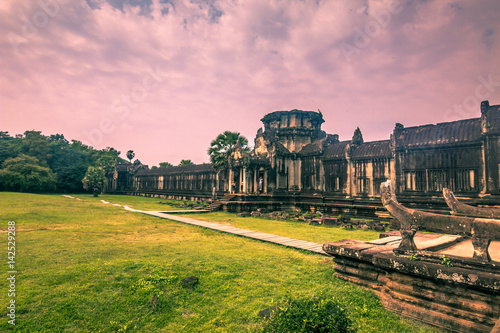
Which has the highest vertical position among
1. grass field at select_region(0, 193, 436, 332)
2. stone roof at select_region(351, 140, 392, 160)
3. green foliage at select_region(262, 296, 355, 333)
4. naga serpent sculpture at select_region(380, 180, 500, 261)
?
stone roof at select_region(351, 140, 392, 160)

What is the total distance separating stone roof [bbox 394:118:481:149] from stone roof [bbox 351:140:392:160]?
4.38 ft

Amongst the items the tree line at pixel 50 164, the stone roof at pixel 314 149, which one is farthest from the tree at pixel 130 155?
the stone roof at pixel 314 149

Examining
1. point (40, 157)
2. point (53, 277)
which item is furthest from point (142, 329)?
point (40, 157)

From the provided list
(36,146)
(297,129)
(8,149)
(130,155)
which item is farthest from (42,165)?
(297,129)

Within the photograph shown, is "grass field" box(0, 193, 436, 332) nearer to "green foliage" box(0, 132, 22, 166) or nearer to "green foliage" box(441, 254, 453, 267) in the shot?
"green foliage" box(441, 254, 453, 267)

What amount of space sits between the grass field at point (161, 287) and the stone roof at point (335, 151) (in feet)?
58.7

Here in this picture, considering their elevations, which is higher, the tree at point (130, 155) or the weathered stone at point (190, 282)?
the tree at point (130, 155)

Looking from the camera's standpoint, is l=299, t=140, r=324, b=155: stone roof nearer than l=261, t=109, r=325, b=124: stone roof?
Yes

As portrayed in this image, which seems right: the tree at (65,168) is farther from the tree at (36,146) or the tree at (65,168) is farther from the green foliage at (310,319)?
the green foliage at (310,319)

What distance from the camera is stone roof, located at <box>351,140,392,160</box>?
2181 centimetres

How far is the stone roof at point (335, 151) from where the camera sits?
25.1 meters

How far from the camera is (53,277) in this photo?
5777 mm

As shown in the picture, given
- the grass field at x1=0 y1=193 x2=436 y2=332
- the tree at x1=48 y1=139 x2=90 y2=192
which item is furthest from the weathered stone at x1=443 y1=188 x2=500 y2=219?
the tree at x1=48 y1=139 x2=90 y2=192

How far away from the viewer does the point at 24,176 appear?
4203cm
